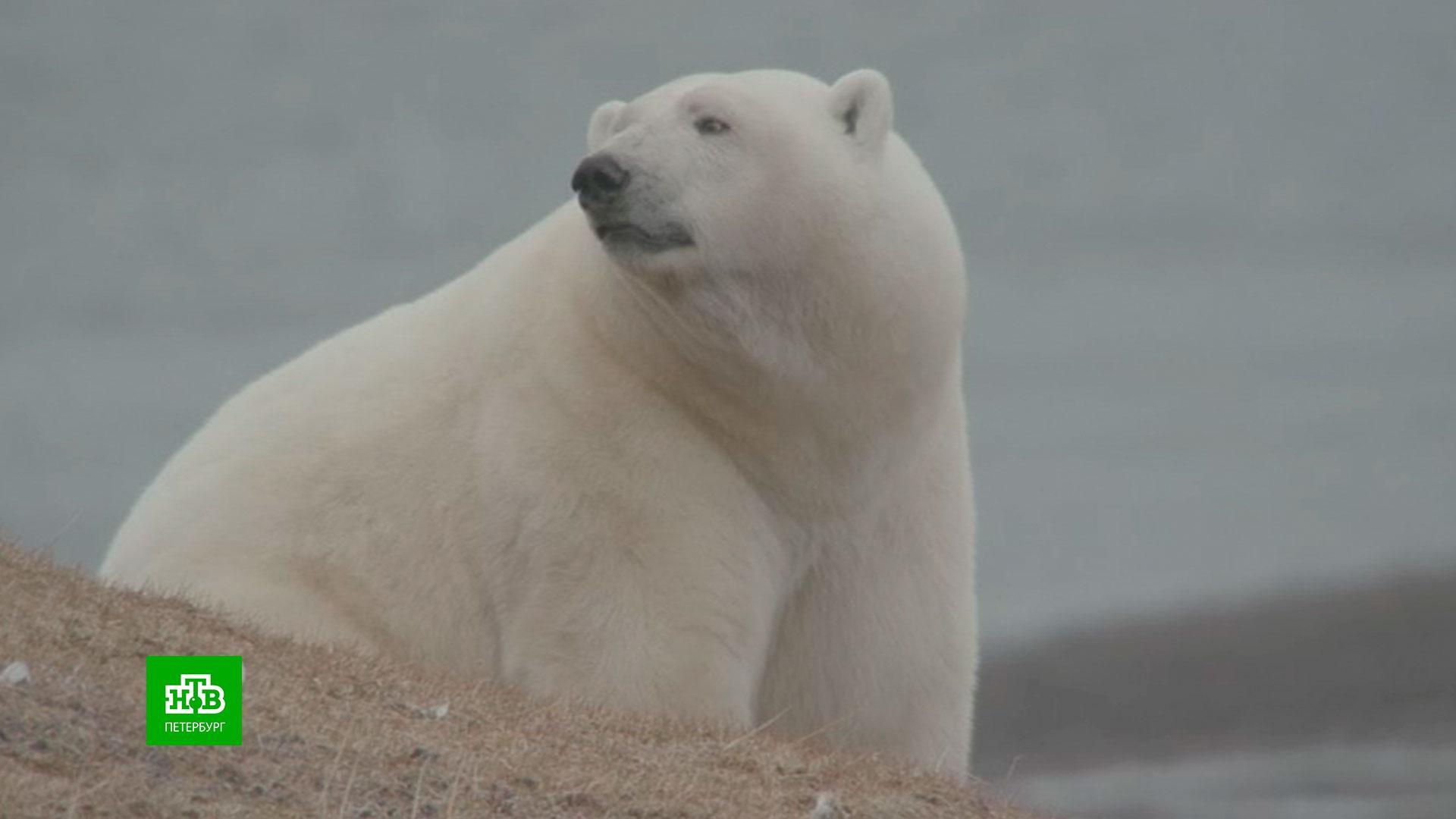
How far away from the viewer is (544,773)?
779cm

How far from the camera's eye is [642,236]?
925 cm

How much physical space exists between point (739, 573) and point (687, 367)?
0.80 meters

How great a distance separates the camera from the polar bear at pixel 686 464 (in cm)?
949

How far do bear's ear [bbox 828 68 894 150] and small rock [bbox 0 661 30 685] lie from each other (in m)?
3.76

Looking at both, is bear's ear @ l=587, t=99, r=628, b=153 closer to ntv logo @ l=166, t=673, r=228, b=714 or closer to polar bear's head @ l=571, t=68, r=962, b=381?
polar bear's head @ l=571, t=68, r=962, b=381

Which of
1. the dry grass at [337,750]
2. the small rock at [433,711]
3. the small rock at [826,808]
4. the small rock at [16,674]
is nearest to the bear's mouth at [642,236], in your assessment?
the dry grass at [337,750]

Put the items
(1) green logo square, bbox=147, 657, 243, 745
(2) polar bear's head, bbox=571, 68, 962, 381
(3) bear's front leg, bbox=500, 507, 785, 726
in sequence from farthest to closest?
(3) bear's front leg, bbox=500, 507, 785, 726
(2) polar bear's head, bbox=571, 68, 962, 381
(1) green logo square, bbox=147, 657, 243, 745

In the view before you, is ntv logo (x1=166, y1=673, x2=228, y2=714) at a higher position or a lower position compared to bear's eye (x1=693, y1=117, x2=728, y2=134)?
lower

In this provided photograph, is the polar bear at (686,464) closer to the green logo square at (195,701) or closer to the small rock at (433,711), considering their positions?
the small rock at (433,711)

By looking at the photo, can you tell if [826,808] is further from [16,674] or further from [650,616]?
[16,674]

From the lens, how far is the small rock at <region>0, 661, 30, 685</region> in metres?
7.39

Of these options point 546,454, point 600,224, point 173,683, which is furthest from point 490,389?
point 173,683

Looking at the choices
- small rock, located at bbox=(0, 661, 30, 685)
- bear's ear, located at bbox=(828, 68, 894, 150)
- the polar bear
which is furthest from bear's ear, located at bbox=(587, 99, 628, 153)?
small rock, located at bbox=(0, 661, 30, 685)

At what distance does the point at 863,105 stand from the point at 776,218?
58 centimetres
